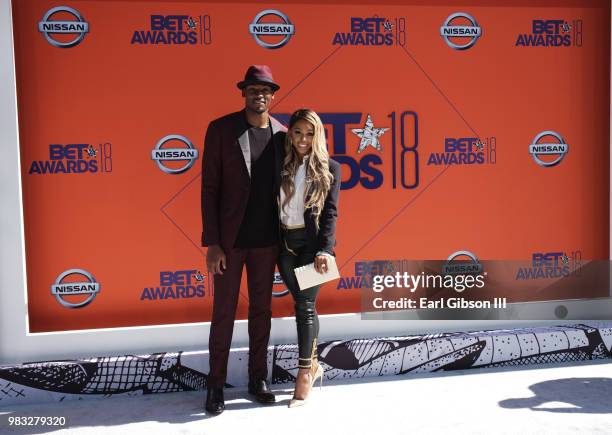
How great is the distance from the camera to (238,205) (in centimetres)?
288

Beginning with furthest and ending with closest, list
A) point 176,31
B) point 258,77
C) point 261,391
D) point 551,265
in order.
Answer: point 551,265 → point 176,31 → point 261,391 → point 258,77

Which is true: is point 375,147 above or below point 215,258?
above

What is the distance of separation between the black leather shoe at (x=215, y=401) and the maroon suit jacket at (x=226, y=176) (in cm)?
75

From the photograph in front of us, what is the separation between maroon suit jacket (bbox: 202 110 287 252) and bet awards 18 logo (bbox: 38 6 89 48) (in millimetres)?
1176

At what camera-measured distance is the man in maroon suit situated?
288cm

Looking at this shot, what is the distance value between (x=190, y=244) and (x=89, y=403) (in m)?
1.06

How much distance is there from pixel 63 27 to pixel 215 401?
232 cm

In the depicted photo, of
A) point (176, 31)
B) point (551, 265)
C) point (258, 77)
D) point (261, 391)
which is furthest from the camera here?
point (551, 265)

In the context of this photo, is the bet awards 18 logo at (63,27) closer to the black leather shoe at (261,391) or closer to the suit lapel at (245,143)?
the suit lapel at (245,143)

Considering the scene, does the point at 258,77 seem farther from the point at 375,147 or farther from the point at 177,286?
the point at 177,286

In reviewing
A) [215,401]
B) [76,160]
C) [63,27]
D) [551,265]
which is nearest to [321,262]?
[215,401]

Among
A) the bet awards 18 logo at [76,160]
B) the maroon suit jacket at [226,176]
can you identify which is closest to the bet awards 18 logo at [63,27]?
the bet awards 18 logo at [76,160]

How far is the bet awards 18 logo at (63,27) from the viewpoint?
336 cm

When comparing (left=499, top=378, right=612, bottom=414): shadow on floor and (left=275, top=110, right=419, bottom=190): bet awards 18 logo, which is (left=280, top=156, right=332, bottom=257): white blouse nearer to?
(left=275, top=110, right=419, bottom=190): bet awards 18 logo
